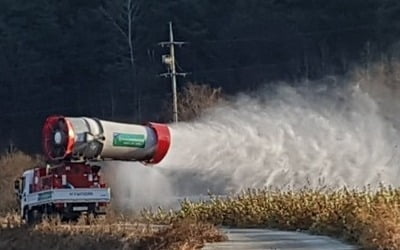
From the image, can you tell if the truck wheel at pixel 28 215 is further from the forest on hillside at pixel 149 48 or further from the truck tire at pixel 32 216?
the forest on hillside at pixel 149 48

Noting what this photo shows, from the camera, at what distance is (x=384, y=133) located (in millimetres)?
47812

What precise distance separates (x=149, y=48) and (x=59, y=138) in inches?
1807

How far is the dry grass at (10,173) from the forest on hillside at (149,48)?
13.6m

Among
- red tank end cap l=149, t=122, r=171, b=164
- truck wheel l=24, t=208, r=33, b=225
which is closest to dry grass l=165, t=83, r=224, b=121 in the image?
A: truck wheel l=24, t=208, r=33, b=225

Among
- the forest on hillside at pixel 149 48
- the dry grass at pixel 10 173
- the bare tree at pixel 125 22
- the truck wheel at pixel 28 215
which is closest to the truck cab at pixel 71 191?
the truck wheel at pixel 28 215

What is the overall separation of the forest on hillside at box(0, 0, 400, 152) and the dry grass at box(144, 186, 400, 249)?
32898 mm

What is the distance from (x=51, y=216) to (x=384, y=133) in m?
17.4

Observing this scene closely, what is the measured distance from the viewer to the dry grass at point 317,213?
83.6 feet

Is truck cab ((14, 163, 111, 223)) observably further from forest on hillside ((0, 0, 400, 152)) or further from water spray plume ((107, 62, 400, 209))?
forest on hillside ((0, 0, 400, 152))

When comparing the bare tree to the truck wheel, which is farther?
the bare tree

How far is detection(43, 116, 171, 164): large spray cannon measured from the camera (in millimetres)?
33344

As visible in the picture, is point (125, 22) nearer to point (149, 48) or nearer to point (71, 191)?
point (149, 48)

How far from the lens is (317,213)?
32125 millimetres

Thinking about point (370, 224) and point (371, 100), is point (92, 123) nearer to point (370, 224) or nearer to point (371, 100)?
point (370, 224)
